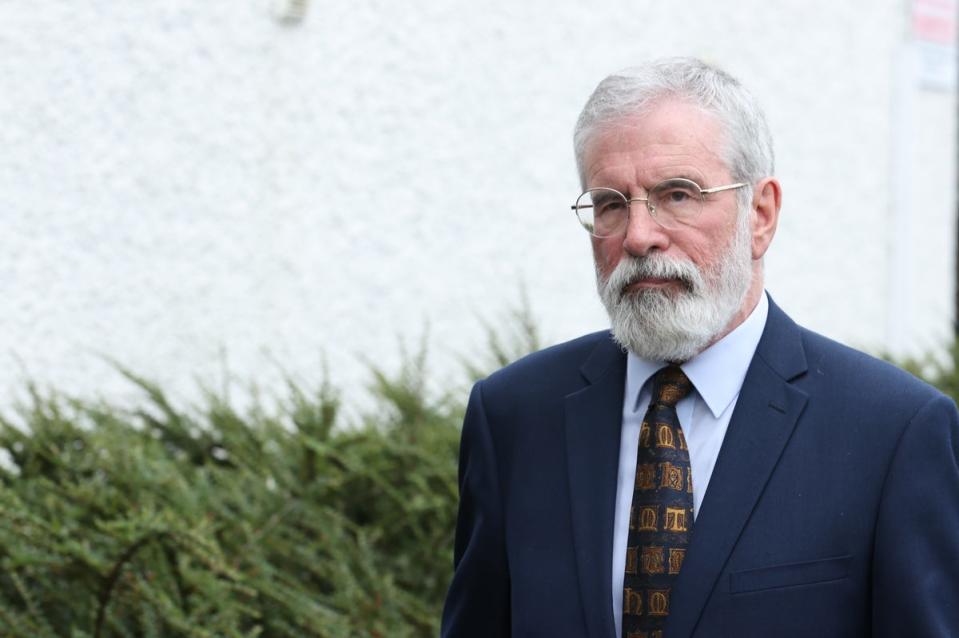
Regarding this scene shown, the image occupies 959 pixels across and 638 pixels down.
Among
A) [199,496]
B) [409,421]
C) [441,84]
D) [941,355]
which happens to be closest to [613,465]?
[199,496]

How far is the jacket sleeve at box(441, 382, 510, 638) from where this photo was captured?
2.27m

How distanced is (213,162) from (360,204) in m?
0.76

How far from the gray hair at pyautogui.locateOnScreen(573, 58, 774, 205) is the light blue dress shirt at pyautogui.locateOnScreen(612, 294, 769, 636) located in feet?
0.79

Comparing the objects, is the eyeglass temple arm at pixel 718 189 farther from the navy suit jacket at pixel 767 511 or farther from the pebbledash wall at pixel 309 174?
the pebbledash wall at pixel 309 174

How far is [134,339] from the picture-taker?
16.5 feet

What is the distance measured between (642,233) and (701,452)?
0.36 meters

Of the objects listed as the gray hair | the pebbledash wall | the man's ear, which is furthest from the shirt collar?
the pebbledash wall

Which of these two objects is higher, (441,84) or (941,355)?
(441,84)

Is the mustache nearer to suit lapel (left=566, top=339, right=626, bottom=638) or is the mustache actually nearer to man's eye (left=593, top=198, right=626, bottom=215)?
man's eye (left=593, top=198, right=626, bottom=215)

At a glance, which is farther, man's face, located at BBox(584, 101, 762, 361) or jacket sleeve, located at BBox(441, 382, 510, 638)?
jacket sleeve, located at BBox(441, 382, 510, 638)

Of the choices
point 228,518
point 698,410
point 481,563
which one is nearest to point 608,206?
point 698,410

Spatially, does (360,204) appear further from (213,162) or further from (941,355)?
(941,355)

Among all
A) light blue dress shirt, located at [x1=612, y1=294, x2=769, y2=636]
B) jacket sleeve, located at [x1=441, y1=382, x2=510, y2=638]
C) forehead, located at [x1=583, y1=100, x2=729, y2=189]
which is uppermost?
forehead, located at [x1=583, y1=100, x2=729, y2=189]

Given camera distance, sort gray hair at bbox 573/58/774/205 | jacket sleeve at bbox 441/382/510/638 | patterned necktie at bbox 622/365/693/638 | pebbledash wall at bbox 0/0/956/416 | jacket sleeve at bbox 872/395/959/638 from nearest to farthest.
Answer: jacket sleeve at bbox 872/395/959/638, patterned necktie at bbox 622/365/693/638, gray hair at bbox 573/58/774/205, jacket sleeve at bbox 441/382/510/638, pebbledash wall at bbox 0/0/956/416
